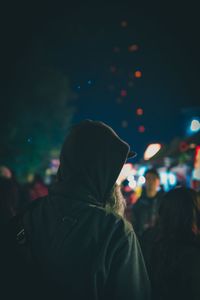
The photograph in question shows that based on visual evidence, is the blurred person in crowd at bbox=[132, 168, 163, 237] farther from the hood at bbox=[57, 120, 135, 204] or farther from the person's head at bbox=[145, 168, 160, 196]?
the hood at bbox=[57, 120, 135, 204]

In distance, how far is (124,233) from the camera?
212 cm

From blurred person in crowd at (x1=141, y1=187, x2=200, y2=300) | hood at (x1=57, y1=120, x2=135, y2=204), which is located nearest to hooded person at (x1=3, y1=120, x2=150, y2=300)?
hood at (x1=57, y1=120, x2=135, y2=204)

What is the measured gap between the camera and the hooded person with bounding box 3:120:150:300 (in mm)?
2029

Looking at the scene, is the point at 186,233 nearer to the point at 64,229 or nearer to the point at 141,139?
the point at 64,229

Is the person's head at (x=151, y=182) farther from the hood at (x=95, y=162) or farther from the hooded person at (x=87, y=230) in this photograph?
the hood at (x=95, y=162)

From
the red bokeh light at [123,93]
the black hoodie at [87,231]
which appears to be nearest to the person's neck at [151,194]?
the black hoodie at [87,231]

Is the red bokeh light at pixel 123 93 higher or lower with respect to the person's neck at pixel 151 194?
higher

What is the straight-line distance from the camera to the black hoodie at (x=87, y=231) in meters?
2.03

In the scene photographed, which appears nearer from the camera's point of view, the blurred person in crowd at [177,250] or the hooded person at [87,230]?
the hooded person at [87,230]

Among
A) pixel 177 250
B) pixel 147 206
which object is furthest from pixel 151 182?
pixel 177 250

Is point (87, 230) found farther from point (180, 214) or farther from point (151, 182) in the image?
point (151, 182)

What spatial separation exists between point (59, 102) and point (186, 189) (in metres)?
33.9

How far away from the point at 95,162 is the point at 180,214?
47.9 inches

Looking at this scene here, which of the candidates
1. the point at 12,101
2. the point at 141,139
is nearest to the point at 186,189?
the point at 12,101
